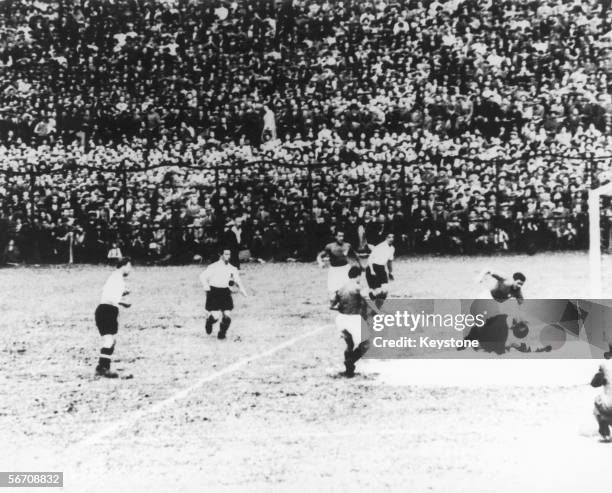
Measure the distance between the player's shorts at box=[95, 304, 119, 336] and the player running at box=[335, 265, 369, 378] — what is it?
117 centimetres

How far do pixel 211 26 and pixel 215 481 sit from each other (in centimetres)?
244

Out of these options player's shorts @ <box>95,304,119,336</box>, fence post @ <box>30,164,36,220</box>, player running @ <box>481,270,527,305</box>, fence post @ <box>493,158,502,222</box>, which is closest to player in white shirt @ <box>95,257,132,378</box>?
player's shorts @ <box>95,304,119,336</box>

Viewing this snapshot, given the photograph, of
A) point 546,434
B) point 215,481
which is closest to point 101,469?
point 215,481

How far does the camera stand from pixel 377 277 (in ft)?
14.4

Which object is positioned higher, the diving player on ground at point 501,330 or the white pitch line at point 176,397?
the diving player on ground at point 501,330

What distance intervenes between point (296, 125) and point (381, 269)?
1.04 metres

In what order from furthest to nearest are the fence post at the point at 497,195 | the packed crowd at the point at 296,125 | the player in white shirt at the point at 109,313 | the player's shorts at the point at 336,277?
the fence post at the point at 497,195
the packed crowd at the point at 296,125
the player's shorts at the point at 336,277
the player in white shirt at the point at 109,313

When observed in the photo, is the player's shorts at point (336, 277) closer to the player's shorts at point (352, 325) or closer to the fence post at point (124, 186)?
the player's shorts at point (352, 325)

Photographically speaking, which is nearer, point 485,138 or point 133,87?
point 133,87

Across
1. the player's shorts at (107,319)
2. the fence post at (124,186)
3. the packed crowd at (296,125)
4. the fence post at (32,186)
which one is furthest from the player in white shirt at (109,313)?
the fence post at (32,186)

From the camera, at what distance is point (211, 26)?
14.8 feet

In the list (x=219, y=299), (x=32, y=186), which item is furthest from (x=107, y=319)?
(x=32, y=186)

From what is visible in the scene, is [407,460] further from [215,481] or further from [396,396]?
[215,481]

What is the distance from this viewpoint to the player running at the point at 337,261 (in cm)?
447
